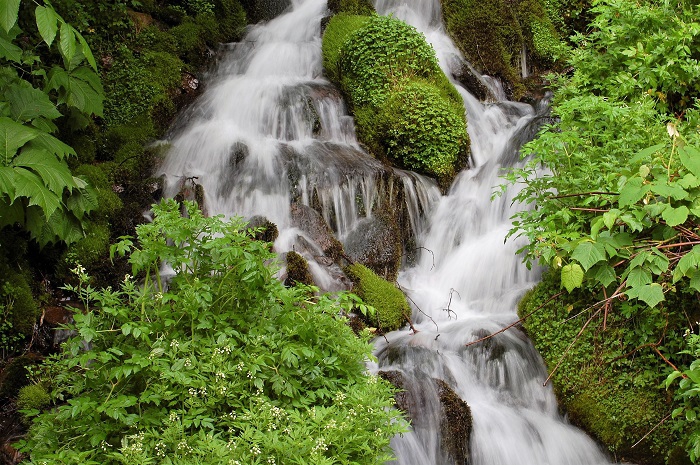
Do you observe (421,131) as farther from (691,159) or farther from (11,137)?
(11,137)

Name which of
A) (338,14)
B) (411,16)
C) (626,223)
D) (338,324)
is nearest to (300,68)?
(338,14)

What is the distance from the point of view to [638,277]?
420 centimetres

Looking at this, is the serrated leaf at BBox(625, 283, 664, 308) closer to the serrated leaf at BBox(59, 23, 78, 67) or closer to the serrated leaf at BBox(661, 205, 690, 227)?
the serrated leaf at BBox(661, 205, 690, 227)

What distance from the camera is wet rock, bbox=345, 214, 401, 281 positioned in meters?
6.41

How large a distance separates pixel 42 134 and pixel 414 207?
13.1 feet

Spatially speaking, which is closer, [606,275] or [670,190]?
[670,190]

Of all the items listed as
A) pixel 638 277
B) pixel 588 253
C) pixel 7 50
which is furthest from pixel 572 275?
pixel 7 50

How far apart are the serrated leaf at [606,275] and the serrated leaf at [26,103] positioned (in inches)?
180

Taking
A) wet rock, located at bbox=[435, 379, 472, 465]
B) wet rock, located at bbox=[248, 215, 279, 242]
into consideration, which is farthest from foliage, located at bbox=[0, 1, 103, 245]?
wet rock, located at bbox=[435, 379, 472, 465]

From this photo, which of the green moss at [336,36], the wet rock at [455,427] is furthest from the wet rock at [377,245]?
the green moss at [336,36]

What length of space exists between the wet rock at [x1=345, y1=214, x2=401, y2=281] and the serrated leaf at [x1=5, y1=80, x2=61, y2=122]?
3124mm

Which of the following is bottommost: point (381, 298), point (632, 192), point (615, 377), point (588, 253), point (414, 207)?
point (615, 377)

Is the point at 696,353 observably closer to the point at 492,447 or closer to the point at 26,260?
the point at 492,447

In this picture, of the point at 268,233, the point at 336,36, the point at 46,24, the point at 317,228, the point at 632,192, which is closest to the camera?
the point at 46,24
